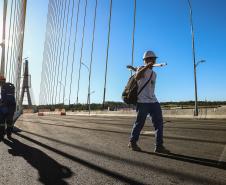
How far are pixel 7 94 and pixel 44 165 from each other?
4.67 metres

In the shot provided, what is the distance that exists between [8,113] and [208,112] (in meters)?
23.2

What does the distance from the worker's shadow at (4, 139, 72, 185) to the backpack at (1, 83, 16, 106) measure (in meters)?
2.48

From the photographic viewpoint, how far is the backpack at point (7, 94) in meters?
8.90

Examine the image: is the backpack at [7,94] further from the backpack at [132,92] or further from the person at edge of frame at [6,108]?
the backpack at [132,92]

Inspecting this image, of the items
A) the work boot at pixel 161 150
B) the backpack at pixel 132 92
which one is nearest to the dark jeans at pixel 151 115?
the backpack at pixel 132 92

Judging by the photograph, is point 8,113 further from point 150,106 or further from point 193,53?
point 193,53

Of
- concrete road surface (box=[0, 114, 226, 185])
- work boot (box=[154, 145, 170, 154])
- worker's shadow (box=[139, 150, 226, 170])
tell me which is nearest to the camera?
concrete road surface (box=[0, 114, 226, 185])

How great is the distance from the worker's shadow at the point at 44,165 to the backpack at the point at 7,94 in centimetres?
248

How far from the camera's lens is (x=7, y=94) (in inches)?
353

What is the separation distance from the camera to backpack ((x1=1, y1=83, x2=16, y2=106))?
350 inches

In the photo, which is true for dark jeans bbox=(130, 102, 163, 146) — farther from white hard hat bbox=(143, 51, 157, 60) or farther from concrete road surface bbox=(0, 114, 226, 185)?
white hard hat bbox=(143, 51, 157, 60)

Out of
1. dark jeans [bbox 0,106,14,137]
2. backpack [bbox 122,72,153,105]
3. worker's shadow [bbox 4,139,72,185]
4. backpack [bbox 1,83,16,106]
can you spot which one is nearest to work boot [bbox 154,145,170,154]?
backpack [bbox 122,72,153,105]

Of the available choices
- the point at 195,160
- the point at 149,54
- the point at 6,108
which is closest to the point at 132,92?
the point at 149,54

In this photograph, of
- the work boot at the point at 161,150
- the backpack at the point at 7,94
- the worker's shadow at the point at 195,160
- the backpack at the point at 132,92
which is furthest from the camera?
the backpack at the point at 7,94
